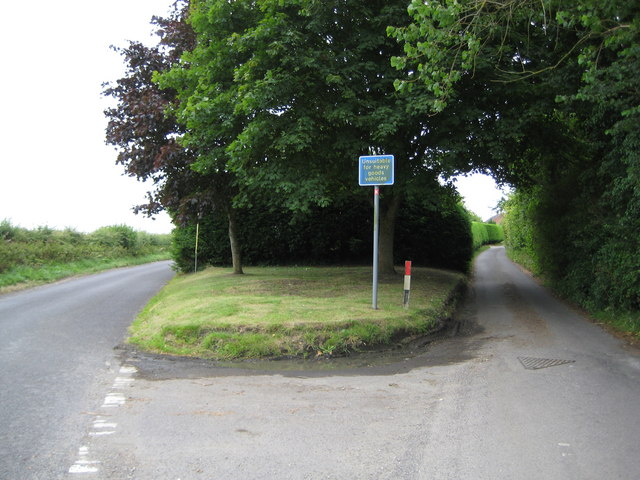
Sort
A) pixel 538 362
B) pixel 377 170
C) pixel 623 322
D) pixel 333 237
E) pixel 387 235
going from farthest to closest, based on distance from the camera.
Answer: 1. pixel 333 237
2. pixel 387 235
3. pixel 623 322
4. pixel 377 170
5. pixel 538 362

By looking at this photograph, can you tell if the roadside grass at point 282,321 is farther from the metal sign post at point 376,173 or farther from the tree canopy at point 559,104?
the tree canopy at point 559,104

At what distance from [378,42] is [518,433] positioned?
9863 millimetres

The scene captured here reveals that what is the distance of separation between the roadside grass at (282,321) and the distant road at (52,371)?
884 millimetres

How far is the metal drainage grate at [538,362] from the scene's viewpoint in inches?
278

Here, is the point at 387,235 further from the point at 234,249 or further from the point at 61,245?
the point at 61,245

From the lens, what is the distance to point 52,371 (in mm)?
6918

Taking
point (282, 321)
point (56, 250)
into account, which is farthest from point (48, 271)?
point (282, 321)

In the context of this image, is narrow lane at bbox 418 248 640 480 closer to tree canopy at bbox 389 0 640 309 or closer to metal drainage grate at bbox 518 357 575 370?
metal drainage grate at bbox 518 357 575 370

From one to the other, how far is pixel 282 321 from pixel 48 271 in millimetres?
17953

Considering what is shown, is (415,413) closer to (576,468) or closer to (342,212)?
(576,468)

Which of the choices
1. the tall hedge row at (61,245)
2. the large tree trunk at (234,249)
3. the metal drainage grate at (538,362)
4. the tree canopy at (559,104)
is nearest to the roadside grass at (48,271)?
the tall hedge row at (61,245)

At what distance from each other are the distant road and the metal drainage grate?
18.6 feet

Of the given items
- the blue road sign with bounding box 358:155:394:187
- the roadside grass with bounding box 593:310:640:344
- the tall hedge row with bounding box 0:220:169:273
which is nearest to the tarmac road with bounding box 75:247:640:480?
the roadside grass with bounding box 593:310:640:344

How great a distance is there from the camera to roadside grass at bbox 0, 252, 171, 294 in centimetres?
1856
